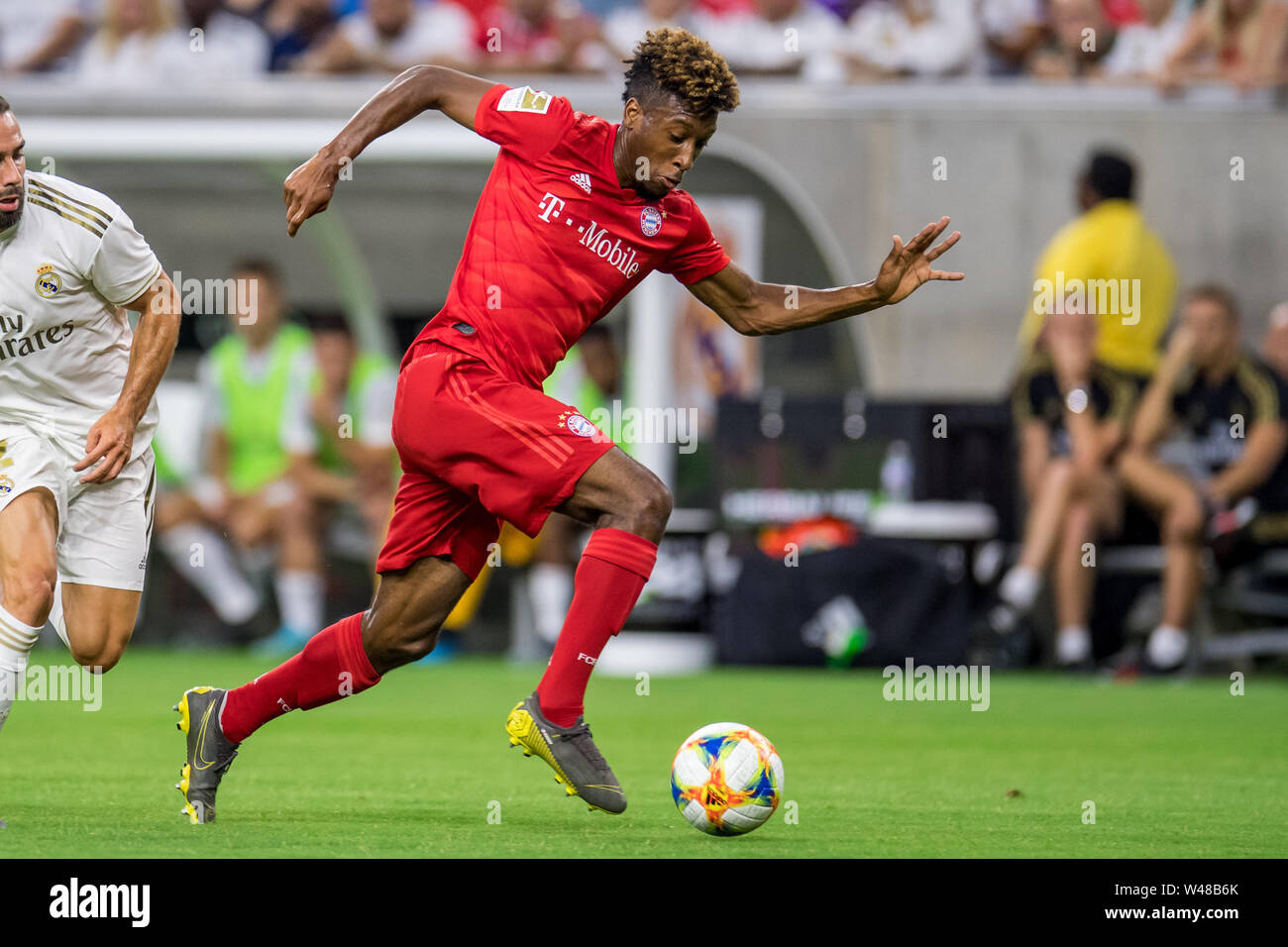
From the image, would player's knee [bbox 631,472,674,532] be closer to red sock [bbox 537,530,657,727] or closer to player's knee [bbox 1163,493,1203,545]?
red sock [bbox 537,530,657,727]

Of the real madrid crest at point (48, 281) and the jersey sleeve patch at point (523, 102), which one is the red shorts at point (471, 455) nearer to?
the jersey sleeve patch at point (523, 102)

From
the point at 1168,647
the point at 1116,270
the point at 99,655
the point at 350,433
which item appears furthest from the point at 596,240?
the point at 350,433

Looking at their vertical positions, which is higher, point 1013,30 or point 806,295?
point 1013,30

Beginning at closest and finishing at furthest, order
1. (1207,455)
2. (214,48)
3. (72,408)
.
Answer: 1. (72,408)
2. (1207,455)
3. (214,48)

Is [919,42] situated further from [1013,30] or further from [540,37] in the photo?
[540,37]

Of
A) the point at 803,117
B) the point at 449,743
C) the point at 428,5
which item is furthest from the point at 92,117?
the point at 449,743

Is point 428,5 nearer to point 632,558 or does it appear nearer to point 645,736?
point 645,736

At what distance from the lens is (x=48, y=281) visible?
5.77 metres

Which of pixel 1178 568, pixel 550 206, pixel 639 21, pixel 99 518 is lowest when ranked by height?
pixel 99 518

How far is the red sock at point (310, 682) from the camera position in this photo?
18.7 ft

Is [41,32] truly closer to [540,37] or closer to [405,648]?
[540,37]

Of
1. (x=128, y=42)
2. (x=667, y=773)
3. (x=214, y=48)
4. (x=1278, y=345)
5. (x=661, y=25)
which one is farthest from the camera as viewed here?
(x=128, y=42)

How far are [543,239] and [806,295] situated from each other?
0.95m

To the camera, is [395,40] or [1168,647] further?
[395,40]
